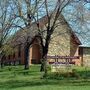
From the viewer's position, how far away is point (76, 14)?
4144cm

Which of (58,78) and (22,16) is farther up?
(22,16)

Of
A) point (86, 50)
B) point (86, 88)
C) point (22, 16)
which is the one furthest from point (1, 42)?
point (86, 88)

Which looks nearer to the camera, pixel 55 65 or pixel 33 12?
pixel 55 65

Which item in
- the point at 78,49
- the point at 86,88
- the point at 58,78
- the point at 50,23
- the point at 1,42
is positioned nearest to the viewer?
the point at 86,88

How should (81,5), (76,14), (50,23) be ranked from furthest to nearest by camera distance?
(50,23) → (76,14) → (81,5)

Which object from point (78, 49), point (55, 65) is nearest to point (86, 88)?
point (55, 65)

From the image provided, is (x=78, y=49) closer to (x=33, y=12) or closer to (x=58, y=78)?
(x=33, y=12)

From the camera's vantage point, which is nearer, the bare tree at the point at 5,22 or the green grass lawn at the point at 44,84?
the green grass lawn at the point at 44,84

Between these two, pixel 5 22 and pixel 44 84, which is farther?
pixel 5 22

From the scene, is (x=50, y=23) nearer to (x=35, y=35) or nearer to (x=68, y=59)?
(x=35, y=35)

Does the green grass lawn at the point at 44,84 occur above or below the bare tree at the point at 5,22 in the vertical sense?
below

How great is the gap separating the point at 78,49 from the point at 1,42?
893 inches

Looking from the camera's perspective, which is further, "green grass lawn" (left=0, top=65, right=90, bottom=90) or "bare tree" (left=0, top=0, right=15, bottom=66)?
"bare tree" (left=0, top=0, right=15, bottom=66)

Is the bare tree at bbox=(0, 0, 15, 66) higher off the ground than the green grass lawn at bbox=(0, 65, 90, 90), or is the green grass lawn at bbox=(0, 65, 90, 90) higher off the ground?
the bare tree at bbox=(0, 0, 15, 66)
